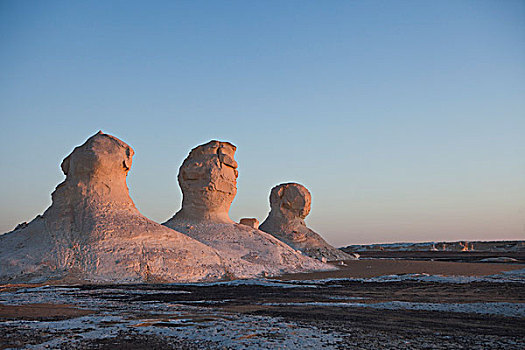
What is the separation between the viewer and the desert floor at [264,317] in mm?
5560

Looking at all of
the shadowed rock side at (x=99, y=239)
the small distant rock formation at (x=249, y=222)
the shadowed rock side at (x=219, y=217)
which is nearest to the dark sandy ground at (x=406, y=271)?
the shadowed rock side at (x=219, y=217)

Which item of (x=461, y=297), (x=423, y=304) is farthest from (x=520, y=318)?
(x=461, y=297)

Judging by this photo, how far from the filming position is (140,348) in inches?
210

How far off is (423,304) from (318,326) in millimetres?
2974

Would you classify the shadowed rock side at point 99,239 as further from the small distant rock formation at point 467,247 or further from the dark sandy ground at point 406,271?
the small distant rock formation at point 467,247

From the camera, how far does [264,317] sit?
7328mm

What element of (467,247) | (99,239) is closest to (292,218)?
(99,239)

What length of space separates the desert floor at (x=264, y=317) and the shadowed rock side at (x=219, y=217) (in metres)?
6.55

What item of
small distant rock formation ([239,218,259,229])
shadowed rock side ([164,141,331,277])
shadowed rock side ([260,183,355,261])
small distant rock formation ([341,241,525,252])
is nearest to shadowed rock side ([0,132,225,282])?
shadowed rock side ([164,141,331,277])

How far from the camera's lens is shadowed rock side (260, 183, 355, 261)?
31.0 metres

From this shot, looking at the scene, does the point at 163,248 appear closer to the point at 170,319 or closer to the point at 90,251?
the point at 90,251

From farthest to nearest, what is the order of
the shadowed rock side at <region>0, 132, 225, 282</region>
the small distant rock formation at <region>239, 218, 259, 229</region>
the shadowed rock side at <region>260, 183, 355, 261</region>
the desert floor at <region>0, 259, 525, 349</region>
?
the shadowed rock side at <region>260, 183, 355, 261</region> < the small distant rock formation at <region>239, 218, 259, 229</region> < the shadowed rock side at <region>0, 132, 225, 282</region> < the desert floor at <region>0, 259, 525, 349</region>

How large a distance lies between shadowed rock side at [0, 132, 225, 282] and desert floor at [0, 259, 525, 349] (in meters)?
1.60

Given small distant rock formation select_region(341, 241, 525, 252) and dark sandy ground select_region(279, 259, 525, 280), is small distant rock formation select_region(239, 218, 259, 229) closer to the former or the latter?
dark sandy ground select_region(279, 259, 525, 280)
